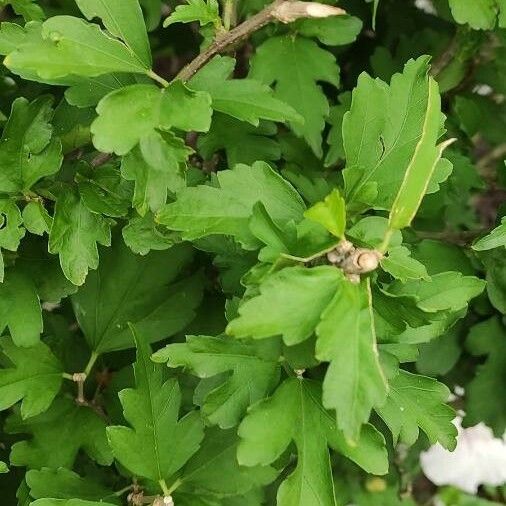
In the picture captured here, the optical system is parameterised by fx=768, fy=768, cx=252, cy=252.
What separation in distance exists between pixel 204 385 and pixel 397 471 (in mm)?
741

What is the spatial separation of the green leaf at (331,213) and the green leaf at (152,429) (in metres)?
0.30

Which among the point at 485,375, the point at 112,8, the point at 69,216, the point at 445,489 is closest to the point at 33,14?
the point at 112,8

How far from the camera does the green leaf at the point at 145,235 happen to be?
905mm

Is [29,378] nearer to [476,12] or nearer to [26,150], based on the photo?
[26,150]

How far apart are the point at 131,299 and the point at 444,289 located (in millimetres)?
451

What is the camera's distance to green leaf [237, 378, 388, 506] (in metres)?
0.83

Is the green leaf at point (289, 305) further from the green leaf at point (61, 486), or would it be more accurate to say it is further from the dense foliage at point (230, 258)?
the green leaf at point (61, 486)

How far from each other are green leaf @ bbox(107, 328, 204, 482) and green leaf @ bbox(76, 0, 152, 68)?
32 centimetres

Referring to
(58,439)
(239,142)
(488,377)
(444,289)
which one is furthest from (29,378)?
(488,377)

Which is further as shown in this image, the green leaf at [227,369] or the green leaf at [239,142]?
the green leaf at [239,142]

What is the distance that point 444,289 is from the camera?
34.4 inches

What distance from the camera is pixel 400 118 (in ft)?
2.88

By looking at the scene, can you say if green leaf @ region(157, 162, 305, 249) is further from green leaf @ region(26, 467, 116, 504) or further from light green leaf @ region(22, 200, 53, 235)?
green leaf @ region(26, 467, 116, 504)

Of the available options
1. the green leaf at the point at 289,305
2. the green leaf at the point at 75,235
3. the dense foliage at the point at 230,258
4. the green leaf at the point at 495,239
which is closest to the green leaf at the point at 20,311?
the dense foliage at the point at 230,258
